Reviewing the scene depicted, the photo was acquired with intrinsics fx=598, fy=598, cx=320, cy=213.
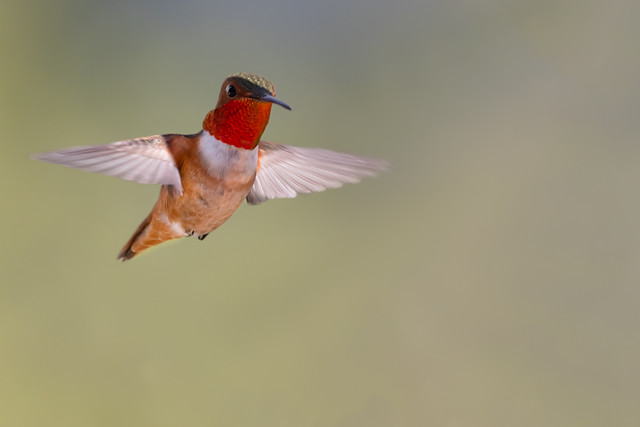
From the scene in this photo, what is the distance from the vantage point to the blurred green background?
152cm

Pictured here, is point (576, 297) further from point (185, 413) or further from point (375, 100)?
point (185, 413)

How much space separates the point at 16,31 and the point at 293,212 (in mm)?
852

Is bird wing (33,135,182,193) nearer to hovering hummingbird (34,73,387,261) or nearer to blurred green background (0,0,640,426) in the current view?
hovering hummingbird (34,73,387,261)

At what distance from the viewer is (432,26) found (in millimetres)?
1817

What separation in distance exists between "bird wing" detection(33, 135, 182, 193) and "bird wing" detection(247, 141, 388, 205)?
10cm

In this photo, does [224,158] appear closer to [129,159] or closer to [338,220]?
[129,159]

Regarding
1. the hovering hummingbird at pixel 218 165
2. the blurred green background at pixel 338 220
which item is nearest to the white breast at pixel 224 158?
the hovering hummingbird at pixel 218 165

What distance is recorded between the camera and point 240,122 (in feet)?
1.29

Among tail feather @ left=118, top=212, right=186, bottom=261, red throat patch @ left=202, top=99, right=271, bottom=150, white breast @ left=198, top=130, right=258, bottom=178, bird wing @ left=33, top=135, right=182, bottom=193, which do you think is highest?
red throat patch @ left=202, top=99, right=271, bottom=150

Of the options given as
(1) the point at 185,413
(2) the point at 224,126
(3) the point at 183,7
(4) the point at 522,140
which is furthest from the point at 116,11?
(2) the point at 224,126

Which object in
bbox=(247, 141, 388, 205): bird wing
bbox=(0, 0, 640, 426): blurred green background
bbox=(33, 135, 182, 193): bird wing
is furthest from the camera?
bbox=(0, 0, 640, 426): blurred green background

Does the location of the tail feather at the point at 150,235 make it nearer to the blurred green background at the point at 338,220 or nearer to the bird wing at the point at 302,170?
the bird wing at the point at 302,170

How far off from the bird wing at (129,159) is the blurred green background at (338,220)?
1.05m

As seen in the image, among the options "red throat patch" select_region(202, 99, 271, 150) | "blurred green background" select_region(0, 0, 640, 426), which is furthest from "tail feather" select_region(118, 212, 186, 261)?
"blurred green background" select_region(0, 0, 640, 426)
